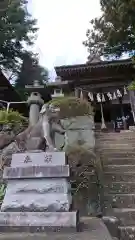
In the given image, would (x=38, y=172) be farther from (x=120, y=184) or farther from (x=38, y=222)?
(x=120, y=184)

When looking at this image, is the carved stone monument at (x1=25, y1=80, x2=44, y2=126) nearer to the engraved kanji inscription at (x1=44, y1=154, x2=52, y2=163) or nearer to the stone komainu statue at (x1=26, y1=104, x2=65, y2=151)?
the stone komainu statue at (x1=26, y1=104, x2=65, y2=151)

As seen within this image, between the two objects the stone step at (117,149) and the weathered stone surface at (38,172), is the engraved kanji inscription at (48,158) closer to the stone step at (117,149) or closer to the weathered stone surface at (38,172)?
the weathered stone surface at (38,172)

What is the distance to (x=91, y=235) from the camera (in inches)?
97.0

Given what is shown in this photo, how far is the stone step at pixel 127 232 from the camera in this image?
10.8 ft

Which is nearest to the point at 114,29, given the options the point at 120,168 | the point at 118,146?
the point at 118,146

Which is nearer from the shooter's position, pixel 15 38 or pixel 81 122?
pixel 81 122

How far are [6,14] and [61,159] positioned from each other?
57.3 feet

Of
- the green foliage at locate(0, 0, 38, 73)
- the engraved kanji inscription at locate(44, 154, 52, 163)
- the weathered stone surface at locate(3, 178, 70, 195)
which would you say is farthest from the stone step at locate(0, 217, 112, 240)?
the green foliage at locate(0, 0, 38, 73)

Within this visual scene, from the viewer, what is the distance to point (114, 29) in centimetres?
1327

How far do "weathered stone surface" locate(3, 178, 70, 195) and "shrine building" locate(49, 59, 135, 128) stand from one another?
438 inches

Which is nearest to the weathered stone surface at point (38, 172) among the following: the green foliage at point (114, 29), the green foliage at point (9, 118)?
the green foliage at point (9, 118)

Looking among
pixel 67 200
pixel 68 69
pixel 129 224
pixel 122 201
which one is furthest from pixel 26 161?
pixel 68 69

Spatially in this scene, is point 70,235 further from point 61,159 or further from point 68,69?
point 68,69

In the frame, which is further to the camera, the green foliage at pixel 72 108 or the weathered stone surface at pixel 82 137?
the green foliage at pixel 72 108
